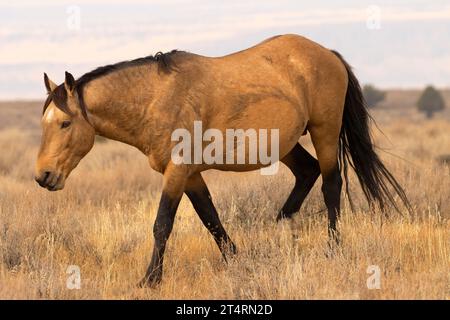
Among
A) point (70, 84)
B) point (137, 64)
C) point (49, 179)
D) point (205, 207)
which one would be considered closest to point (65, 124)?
point (70, 84)

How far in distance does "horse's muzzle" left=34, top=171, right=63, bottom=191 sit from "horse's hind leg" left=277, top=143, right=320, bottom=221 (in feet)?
9.67

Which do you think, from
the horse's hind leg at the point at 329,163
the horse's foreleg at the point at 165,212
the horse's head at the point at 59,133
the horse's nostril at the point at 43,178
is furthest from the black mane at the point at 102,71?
the horse's hind leg at the point at 329,163

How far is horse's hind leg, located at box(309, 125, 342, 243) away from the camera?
8.16 meters

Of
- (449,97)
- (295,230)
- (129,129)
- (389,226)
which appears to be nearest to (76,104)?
(129,129)

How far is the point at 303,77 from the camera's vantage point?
311 inches

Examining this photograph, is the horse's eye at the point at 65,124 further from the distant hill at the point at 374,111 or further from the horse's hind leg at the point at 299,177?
the distant hill at the point at 374,111

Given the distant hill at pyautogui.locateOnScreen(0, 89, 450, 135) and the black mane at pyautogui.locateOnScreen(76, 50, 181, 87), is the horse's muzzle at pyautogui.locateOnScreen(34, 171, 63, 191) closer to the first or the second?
the black mane at pyautogui.locateOnScreen(76, 50, 181, 87)

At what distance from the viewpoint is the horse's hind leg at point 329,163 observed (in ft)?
26.8

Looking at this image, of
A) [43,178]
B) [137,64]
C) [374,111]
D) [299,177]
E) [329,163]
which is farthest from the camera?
[374,111]

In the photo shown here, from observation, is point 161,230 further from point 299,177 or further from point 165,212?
point 299,177

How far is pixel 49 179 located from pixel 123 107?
0.92m

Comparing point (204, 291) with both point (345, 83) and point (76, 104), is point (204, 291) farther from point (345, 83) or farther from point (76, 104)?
point (345, 83)

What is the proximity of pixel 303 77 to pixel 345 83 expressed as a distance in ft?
2.31

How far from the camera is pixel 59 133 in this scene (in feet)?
21.1
